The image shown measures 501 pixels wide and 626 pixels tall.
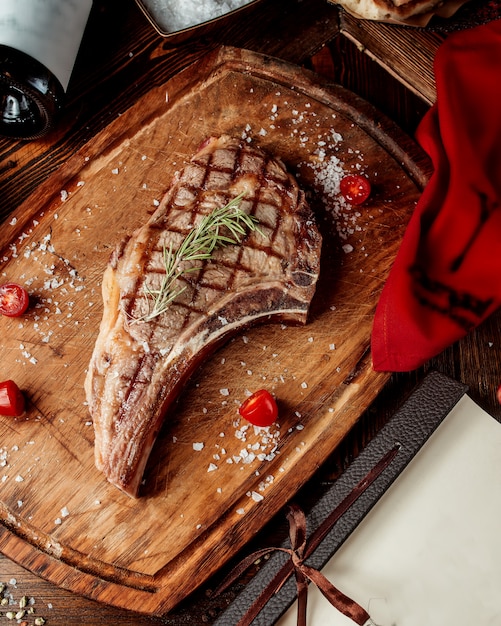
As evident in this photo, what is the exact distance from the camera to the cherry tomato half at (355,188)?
122 inches

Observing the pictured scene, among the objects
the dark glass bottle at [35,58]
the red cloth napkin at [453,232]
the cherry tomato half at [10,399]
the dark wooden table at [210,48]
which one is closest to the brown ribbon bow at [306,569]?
the red cloth napkin at [453,232]

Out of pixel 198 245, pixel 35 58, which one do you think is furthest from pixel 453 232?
pixel 35 58

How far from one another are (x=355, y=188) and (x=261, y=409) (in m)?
1.11

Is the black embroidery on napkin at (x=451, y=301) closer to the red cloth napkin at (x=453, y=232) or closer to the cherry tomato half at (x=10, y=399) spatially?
the red cloth napkin at (x=453, y=232)

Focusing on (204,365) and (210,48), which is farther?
(210,48)

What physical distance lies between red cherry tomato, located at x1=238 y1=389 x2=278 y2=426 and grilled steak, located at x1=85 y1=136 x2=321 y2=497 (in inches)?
11.5

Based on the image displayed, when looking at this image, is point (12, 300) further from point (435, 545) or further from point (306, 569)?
point (435, 545)

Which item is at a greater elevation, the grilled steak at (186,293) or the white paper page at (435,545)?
the grilled steak at (186,293)

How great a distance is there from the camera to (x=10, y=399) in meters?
2.90

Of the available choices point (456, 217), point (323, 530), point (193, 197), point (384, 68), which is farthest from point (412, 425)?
point (384, 68)

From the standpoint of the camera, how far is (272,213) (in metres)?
2.91

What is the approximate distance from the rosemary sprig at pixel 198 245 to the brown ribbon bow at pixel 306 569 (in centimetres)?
108

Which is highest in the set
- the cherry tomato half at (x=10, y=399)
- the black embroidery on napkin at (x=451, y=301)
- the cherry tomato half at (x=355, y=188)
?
the cherry tomato half at (x=10, y=399)

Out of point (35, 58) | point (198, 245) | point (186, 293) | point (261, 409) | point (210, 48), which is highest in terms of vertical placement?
point (35, 58)
